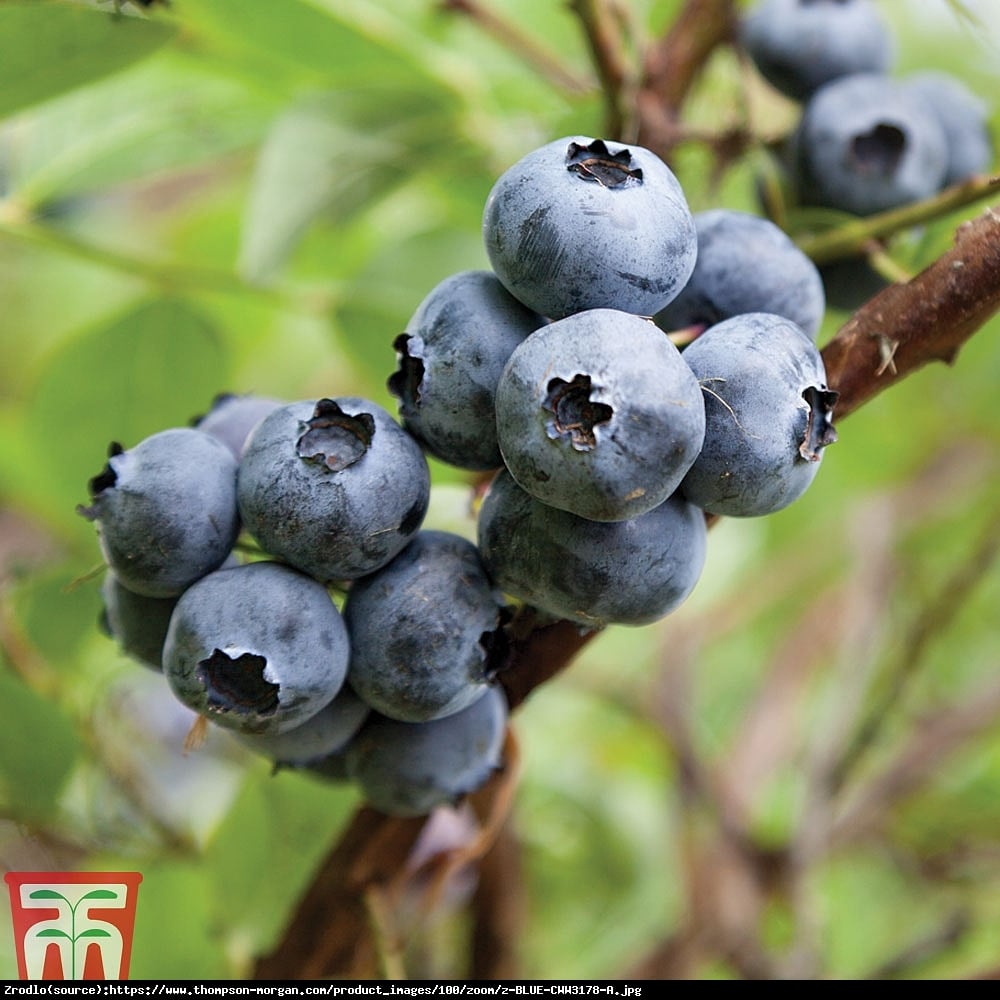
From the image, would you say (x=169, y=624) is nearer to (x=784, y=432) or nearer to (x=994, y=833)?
(x=784, y=432)

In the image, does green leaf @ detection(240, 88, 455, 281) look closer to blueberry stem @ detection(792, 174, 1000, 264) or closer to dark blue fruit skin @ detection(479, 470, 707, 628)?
blueberry stem @ detection(792, 174, 1000, 264)

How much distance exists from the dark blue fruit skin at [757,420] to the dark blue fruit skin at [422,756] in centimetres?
26

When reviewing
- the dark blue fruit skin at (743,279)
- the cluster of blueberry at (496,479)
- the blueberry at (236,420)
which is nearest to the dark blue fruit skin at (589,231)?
the cluster of blueberry at (496,479)

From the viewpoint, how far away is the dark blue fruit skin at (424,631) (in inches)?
29.7

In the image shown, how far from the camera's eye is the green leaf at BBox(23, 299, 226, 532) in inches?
52.9

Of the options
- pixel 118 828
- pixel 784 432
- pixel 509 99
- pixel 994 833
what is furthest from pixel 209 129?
pixel 994 833

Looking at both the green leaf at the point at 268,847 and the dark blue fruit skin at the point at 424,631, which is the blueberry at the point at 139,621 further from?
the green leaf at the point at 268,847

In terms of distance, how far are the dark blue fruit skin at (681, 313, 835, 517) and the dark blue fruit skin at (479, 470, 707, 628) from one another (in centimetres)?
3

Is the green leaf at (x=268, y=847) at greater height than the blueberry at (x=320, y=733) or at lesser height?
lesser

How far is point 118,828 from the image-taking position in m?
1.43

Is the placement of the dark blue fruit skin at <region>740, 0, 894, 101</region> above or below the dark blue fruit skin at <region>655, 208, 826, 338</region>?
above

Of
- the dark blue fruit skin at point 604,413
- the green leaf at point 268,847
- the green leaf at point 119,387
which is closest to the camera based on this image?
the dark blue fruit skin at point 604,413

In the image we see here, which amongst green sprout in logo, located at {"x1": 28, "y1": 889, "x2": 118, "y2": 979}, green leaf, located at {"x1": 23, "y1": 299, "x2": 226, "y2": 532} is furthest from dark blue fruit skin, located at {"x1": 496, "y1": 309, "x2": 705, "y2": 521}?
green leaf, located at {"x1": 23, "y1": 299, "x2": 226, "y2": 532}

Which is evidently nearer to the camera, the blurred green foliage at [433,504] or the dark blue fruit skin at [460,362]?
the dark blue fruit skin at [460,362]
